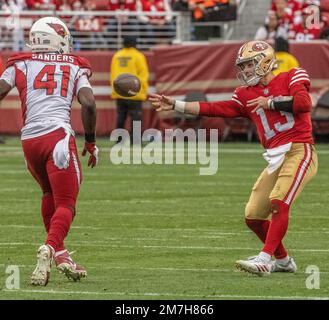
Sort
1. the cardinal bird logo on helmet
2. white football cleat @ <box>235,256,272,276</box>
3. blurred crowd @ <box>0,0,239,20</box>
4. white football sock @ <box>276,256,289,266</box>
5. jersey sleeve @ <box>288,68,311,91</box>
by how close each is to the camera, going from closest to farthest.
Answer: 1. white football cleat @ <box>235,256,272,276</box>
2. the cardinal bird logo on helmet
3. jersey sleeve @ <box>288,68,311,91</box>
4. white football sock @ <box>276,256,289,266</box>
5. blurred crowd @ <box>0,0,239,20</box>

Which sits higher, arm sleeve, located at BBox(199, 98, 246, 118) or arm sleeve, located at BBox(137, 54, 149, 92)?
arm sleeve, located at BBox(199, 98, 246, 118)

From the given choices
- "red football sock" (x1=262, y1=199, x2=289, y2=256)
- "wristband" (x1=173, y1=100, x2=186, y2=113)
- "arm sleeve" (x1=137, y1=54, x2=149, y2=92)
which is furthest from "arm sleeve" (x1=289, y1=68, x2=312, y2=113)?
"arm sleeve" (x1=137, y1=54, x2=149, y2=92)

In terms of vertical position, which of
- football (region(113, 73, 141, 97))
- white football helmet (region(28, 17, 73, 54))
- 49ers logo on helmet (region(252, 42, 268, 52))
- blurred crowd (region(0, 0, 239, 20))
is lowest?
football (region(113, 73, 141, 97))

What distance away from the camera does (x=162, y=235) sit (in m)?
11.1

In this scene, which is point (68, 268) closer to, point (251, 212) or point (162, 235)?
point (251, 212)

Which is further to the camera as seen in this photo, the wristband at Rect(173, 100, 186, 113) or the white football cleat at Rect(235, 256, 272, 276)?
the wristband at Rect(173, 100, 186, 113)

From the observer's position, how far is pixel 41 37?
28.6 ft

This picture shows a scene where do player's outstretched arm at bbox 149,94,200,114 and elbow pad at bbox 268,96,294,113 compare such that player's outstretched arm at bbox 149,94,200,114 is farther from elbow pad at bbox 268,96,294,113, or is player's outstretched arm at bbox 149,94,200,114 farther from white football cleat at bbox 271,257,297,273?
white football cleat at bbox 271,257,297,273

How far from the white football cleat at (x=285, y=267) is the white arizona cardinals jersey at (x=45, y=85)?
5.89ft

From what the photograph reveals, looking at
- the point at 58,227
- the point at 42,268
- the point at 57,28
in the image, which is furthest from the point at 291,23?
the point at 42,268

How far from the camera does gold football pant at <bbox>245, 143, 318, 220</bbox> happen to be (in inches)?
345

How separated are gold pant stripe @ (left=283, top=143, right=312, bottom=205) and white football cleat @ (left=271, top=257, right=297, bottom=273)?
48 centimetres

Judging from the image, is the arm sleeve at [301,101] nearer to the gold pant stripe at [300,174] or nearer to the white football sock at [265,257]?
the gold pant stripe at [300,174]

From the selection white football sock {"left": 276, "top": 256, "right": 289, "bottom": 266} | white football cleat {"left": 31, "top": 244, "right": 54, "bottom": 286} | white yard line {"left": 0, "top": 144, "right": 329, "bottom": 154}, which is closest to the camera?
white football cleat {"left": 31, "top": 244, "right": 54, "bottom": 286}
